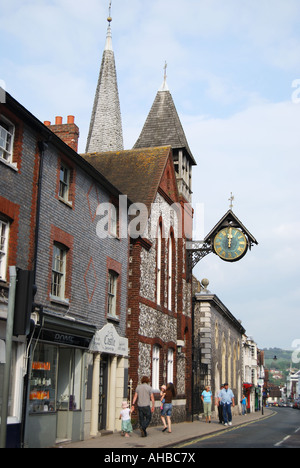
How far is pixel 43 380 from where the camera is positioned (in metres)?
15.2

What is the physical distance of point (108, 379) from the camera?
1984cm

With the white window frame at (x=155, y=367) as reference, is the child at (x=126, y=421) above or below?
below

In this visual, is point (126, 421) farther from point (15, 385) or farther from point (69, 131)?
point (69, 131)

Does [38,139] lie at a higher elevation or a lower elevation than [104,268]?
higher

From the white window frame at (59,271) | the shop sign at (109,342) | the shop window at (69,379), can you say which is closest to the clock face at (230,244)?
the shop sign at (109,342)

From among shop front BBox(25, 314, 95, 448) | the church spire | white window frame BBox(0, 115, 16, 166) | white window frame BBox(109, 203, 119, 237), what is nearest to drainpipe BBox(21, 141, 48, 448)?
shop front BBox(25, 314, 95, 448)

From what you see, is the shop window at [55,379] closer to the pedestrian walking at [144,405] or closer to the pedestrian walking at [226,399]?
the pedestrian walking at [144,405]

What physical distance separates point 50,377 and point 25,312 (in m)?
7.93

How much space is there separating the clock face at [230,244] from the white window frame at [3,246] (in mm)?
18456

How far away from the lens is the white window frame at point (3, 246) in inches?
524

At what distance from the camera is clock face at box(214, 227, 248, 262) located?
100 feet

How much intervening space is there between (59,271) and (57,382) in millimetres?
3041
